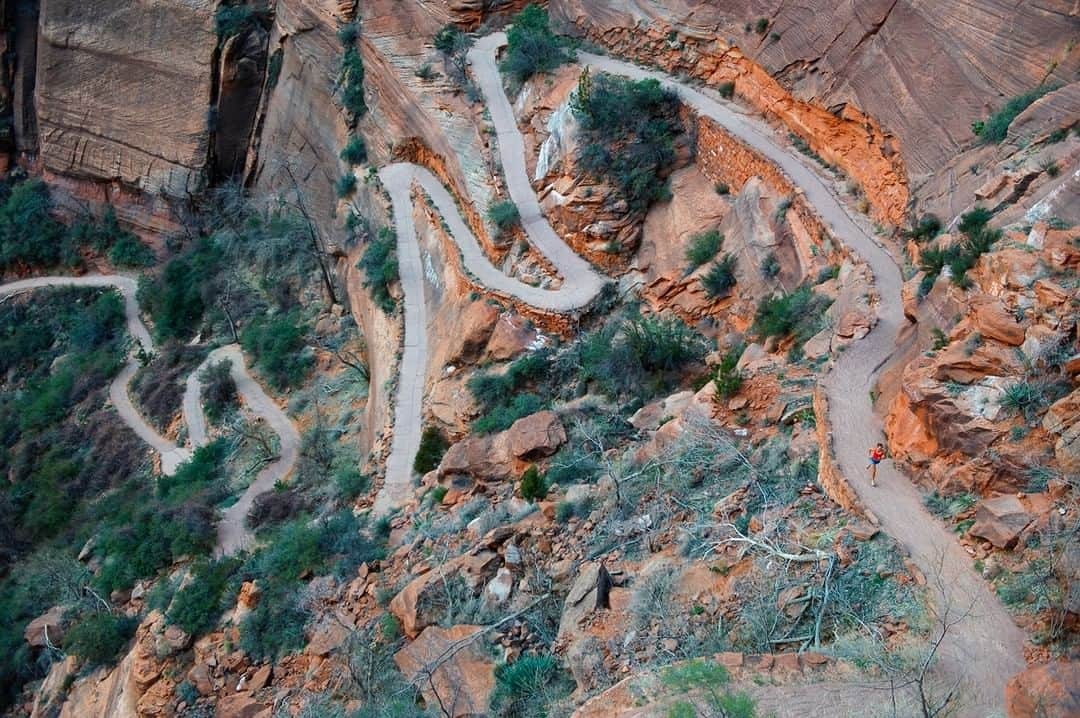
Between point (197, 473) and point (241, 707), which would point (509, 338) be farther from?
point (197, 473)

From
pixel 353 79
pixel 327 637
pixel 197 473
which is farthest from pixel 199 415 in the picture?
pixel 327 637

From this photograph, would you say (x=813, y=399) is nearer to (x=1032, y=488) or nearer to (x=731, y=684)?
(x=1032, y=488)

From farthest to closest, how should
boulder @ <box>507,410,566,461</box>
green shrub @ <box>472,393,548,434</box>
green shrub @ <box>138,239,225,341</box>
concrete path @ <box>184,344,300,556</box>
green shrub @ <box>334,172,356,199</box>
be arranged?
green shrub @ <box>138,239,225,341</box> → green shrub @ <box>334,172,356,199</box> → concrete path @ <box>184,344,300,556</box> → green shrub @ <box>472,393,548,434</box> → boulder @ <box>507,410,566,461</box>

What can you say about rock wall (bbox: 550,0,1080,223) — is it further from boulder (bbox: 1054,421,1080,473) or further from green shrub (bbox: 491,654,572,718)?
green shrub (bbox: 491,654,572,718)

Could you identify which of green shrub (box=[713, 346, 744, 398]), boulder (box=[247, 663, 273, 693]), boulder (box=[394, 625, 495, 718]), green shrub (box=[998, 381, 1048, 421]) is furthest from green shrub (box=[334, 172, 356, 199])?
green shrub (box=[998, 381, 1048, 421])

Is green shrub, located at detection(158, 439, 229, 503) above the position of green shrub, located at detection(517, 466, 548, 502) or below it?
below
